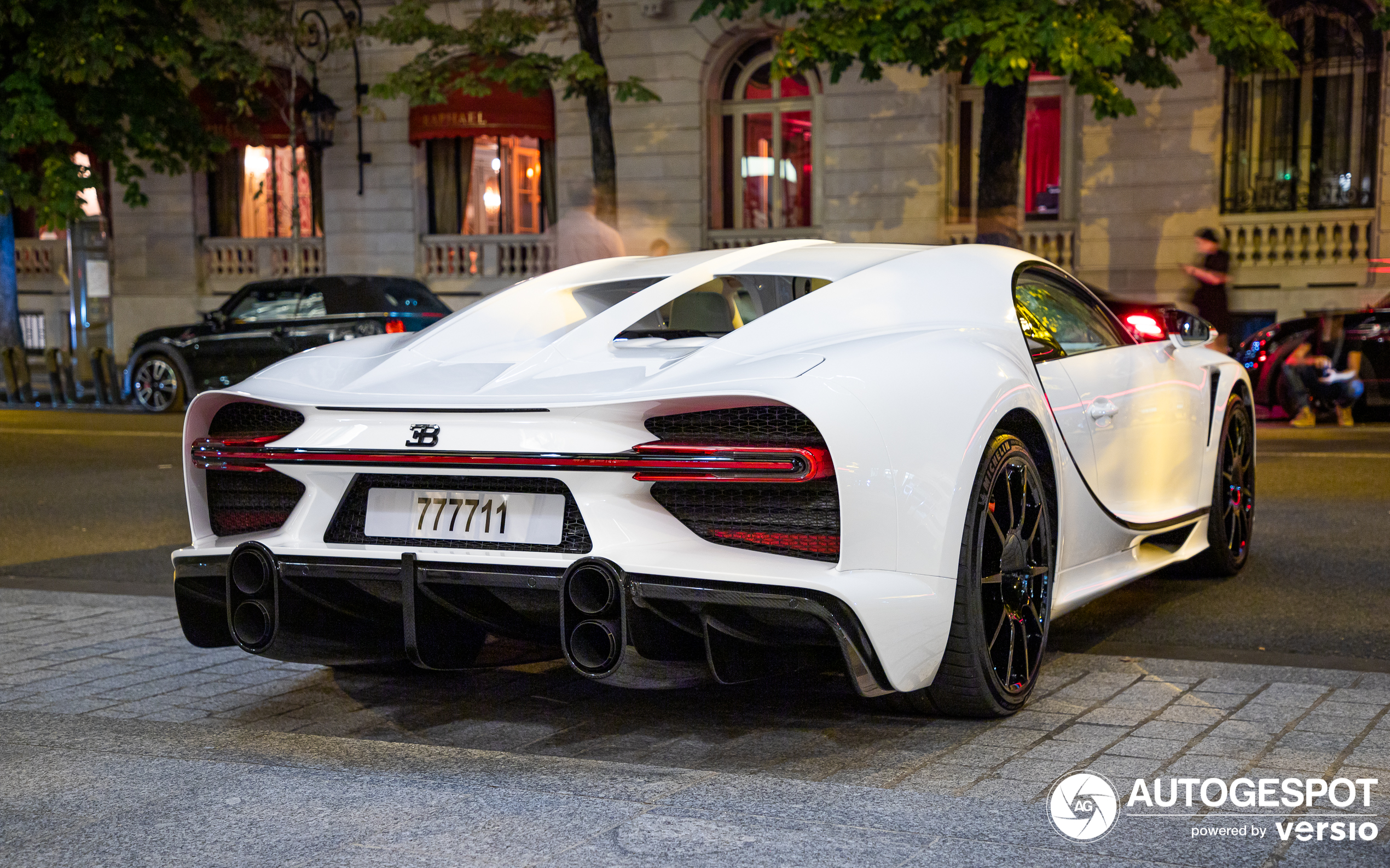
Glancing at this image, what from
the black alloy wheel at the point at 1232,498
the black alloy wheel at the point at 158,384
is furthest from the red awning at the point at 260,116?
the black alloy wheel at the point at 1232,498

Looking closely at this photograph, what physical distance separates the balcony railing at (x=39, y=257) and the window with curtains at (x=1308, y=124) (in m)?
20.7

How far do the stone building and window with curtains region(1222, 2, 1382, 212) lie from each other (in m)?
0.03

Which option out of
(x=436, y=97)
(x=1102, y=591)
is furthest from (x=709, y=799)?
(x=436, y=97)

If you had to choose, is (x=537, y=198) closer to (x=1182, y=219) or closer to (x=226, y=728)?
(x=1182, y=219)

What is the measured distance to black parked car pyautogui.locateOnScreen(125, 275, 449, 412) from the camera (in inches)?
667

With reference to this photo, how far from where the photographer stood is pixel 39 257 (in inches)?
1129

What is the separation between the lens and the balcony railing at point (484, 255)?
81.7 feet

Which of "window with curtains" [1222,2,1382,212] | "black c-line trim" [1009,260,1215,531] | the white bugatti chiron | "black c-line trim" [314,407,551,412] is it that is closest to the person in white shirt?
"black c-line trim" [1009,260,1215,531]

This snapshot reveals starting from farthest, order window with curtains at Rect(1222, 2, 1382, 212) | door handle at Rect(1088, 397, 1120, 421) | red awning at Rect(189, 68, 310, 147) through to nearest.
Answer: red awning at Rect(189, 68, 310, 147) < window with curtains at Rect(1222, 2, 1382, 212) < door handle at Rect(1088, 397, 1120, 421)

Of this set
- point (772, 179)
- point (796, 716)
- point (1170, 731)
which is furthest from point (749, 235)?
point (1170, 731)

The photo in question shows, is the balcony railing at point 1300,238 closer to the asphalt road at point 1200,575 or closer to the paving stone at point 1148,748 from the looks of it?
the asphalt road at point 1200,575

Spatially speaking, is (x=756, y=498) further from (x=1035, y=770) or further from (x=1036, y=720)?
(x=1036, y=720)

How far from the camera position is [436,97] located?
806 inches

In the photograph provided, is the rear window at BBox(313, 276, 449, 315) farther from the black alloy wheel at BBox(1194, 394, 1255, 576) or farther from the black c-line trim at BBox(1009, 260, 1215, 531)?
the black c-line trim at BBox(1009, 260, 1215, 531)
